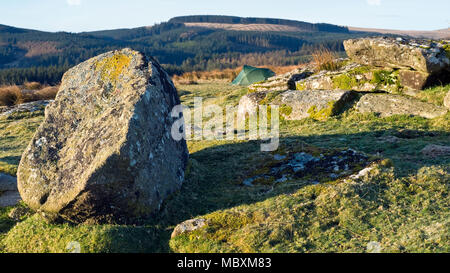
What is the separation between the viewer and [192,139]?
11867mm

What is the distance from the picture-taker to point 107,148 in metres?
6.02

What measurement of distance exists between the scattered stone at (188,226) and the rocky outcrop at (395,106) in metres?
8.17

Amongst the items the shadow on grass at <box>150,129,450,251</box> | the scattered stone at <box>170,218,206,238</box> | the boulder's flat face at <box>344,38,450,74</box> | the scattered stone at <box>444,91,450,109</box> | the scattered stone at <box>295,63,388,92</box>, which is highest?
the boulder's flat face at <box>344,38,450,74</box>

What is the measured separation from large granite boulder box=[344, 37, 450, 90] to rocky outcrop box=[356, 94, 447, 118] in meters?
0.97

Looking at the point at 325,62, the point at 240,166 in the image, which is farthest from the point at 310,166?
the point at 325,62

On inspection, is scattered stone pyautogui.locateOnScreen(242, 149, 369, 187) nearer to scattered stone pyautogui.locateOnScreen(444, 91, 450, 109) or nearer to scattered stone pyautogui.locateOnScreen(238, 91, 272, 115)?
scattered stone pyautogui.locateOnScreen(444, 91, 450, 109)

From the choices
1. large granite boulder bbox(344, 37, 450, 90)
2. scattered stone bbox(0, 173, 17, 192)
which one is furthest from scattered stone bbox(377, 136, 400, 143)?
scattered stone bbox(0, 173, 17, 192)

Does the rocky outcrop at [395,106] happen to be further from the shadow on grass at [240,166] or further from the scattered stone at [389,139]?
the scattered stone at [389,139]

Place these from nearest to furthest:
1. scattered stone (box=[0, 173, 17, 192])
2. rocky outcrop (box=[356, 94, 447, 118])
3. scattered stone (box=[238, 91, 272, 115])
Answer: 1. scattered stone (box=[0, 173, 17, 192])
2. rocky outcrop (box=[356, 94, 447, 118])
3. scattered stone (box=[238, 91, 272, 115])

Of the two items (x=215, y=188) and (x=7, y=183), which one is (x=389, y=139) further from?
(x=7, y=183)

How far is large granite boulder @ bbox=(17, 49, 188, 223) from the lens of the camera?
5.95 m

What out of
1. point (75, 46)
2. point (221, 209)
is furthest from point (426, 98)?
point (75, 46)

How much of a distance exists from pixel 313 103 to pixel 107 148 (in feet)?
27.9
